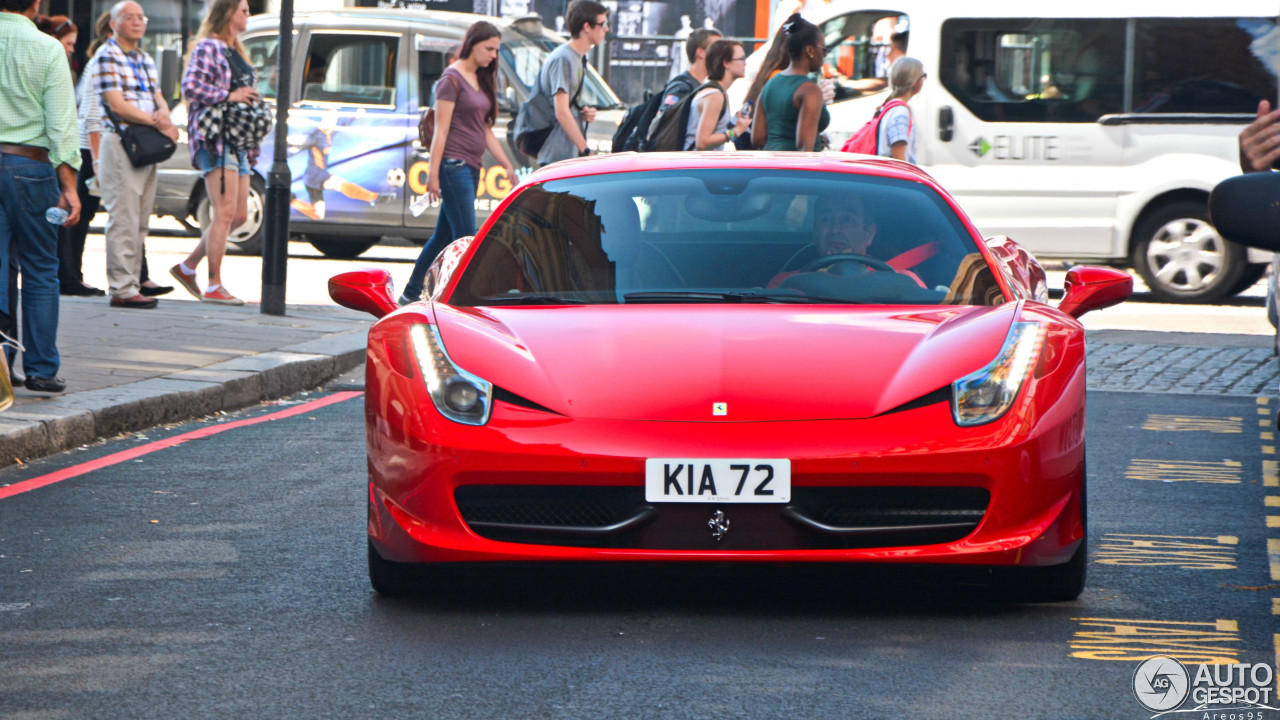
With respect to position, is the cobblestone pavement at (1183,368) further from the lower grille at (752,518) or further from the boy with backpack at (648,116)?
the lower grille at (752,518)

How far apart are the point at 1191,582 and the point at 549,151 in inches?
314

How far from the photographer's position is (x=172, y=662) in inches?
161

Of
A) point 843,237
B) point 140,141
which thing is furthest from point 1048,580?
point 140,141

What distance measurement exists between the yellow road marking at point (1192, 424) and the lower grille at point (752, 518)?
404 centimetres

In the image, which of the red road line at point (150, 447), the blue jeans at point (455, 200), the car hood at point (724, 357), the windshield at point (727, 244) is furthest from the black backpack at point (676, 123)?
the car hood at point (724, 357)

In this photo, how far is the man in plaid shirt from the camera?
1100 centimetres

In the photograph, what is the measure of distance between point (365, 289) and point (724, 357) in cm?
146

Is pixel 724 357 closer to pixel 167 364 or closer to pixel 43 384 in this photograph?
pixel 43 384

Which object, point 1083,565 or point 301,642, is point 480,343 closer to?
point 301,642

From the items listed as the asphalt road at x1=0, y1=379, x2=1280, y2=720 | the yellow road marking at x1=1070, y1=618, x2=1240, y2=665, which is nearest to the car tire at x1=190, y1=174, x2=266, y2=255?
the asphalt road at x1=0, y1=379, x2=1280, y2=720

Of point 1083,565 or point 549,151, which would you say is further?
point 549,151

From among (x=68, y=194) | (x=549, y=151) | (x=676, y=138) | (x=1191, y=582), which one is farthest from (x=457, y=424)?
(x=549, y=151)

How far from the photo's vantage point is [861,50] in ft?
51.1

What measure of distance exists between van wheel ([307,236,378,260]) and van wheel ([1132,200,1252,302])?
6811 mm
